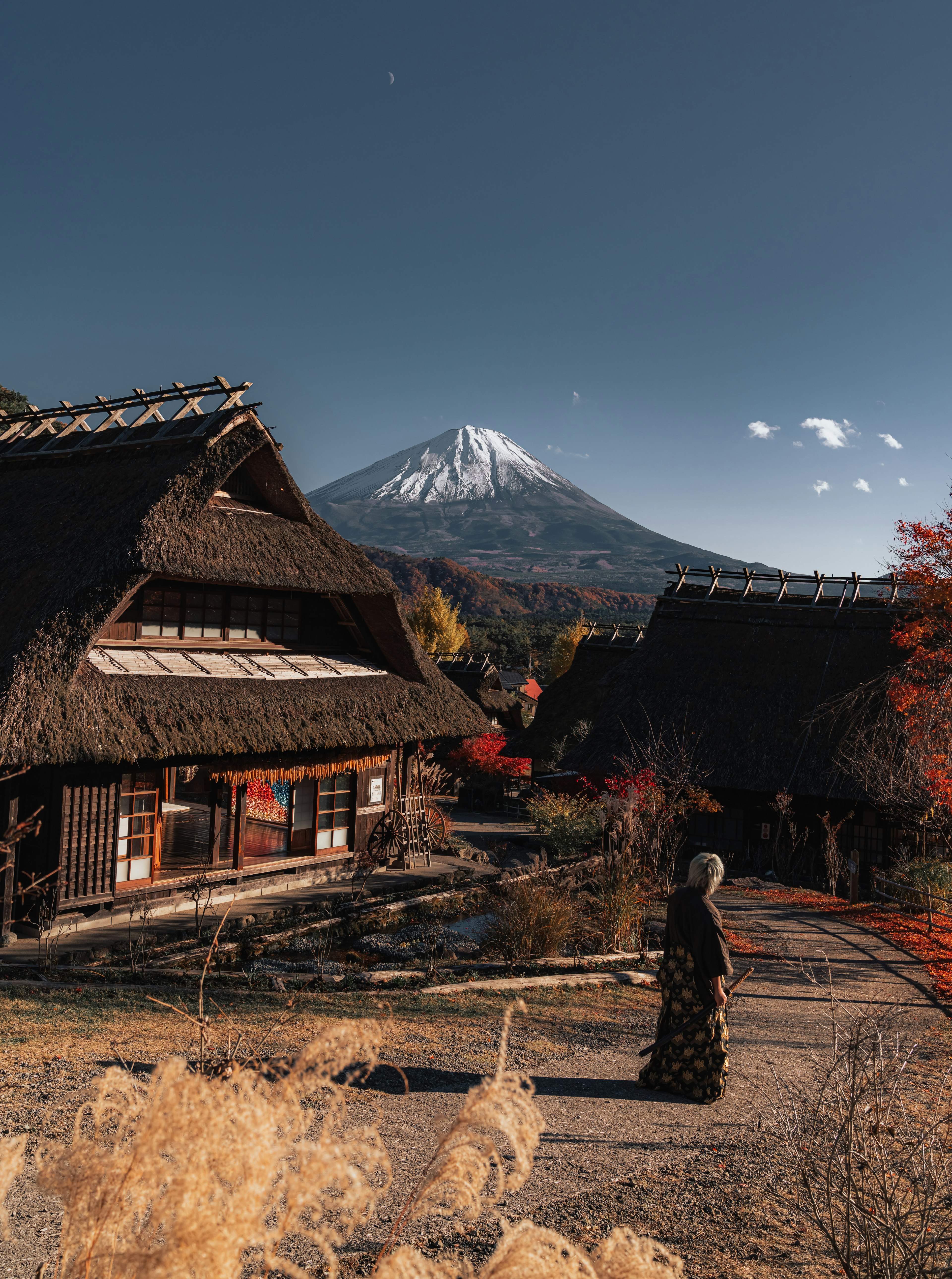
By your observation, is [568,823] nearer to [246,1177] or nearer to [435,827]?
[435,827]

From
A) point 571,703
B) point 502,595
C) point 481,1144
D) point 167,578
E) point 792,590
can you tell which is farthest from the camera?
point 502,595

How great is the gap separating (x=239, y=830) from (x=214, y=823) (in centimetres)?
39

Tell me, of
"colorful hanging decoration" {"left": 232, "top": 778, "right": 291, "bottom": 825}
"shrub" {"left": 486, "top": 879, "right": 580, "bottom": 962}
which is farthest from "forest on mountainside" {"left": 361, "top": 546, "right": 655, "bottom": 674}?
"shrub" {"left": 486, "top": 879, "right": 580, "bottom": 962}

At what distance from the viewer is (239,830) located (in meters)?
13.6

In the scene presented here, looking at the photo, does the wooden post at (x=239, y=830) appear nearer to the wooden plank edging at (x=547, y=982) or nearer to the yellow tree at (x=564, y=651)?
the wooden plank edging at (x=547, y=982)

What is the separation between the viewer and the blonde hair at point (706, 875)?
20.5 feet

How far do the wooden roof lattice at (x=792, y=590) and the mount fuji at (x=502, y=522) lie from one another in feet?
327

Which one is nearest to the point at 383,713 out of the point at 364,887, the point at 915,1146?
the point at 364,887

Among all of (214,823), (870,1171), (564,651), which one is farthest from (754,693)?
(564,651)

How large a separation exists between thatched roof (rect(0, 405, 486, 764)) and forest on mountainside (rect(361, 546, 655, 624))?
2672 inches

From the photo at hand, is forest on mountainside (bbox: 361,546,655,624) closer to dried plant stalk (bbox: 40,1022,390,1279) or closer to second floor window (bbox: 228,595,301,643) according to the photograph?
second floor window (bbox: 228,595,301,643)

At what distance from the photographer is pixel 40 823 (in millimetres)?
10148

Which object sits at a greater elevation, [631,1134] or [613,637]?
[613,637]

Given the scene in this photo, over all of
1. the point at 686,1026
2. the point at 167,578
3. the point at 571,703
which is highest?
the point at 167,578
